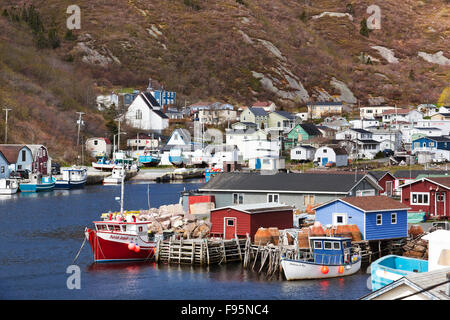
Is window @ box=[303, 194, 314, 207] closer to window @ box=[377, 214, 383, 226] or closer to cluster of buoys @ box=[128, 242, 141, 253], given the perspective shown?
window @ box=[377, 214, 383, 226]

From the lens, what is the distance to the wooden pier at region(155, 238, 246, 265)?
3438 centimetres

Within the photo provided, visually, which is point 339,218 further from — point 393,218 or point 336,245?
point 336,245

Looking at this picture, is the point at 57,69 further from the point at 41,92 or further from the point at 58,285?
the point at 58,285

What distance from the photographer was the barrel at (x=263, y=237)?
34906 mm

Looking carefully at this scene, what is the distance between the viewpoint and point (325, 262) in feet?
104

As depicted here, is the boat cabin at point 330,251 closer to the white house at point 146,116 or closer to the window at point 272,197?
the window at point 272,197

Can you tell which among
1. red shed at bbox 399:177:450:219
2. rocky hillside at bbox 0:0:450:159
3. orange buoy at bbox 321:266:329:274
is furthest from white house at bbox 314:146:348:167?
orange buoy at bbox 321:266:329:274

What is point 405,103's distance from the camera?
6447 inches

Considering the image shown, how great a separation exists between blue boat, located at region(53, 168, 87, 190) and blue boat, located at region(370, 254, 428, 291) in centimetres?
5546

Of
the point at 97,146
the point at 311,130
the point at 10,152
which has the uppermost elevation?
the point at 311,130

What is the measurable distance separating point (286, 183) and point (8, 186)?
119 feet

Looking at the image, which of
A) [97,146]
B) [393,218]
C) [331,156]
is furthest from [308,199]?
[97,146]

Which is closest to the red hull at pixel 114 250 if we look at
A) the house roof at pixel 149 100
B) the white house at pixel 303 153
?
the white house at pixel 303 153
